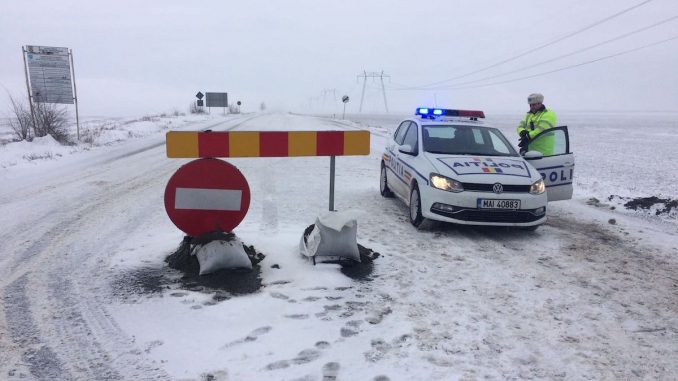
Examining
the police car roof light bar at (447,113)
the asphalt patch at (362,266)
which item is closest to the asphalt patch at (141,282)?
the asphalt patch at (362,266)

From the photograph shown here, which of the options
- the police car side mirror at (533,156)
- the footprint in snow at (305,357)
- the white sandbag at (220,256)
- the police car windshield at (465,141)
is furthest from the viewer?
the police car windshield at (465,141)

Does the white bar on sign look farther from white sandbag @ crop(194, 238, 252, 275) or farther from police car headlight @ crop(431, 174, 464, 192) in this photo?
police car headlight @ crop(431, 174, 464, 192)

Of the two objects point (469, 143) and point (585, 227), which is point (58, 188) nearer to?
point (469, 143)

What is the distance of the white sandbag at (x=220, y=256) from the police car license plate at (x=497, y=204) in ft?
10.3

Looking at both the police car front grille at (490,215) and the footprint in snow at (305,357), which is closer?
the footprint in snow at (305,357)

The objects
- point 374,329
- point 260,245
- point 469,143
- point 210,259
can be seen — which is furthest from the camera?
point 469,143

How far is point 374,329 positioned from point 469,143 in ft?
14.9

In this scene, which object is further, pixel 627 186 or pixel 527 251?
pixel 627 186

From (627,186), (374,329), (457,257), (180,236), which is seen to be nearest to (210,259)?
(180,236)

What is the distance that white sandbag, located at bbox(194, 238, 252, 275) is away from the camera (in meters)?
4.33

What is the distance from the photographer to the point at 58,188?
8.43 meters

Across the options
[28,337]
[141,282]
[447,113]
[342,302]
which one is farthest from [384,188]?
[28,337]

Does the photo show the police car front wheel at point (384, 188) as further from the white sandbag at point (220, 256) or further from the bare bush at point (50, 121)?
the bare bush at point (50, 121)

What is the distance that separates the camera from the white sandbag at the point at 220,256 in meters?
4.33
